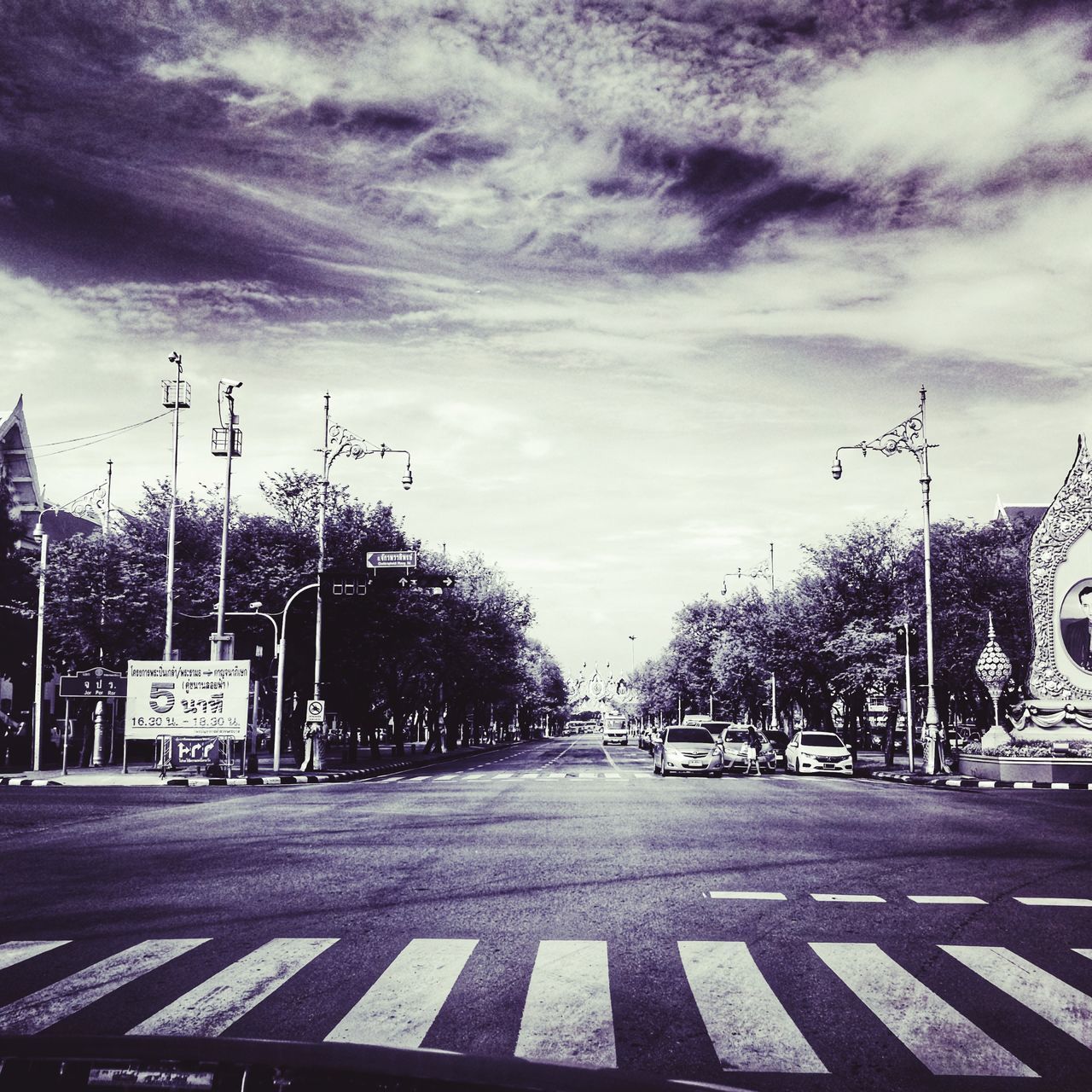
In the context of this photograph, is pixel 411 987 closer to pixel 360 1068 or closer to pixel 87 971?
pixel 87 971

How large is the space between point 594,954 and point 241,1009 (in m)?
2.42

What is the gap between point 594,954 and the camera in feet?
24.2

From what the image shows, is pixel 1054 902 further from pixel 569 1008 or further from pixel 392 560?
pixel 392 560

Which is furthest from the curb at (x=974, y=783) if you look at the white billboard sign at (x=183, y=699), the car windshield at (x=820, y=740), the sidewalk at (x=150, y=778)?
the white billboard sign at (x=183, y=699)

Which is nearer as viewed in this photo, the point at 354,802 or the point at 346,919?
the point at 346,919

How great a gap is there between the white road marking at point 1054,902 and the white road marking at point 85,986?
673 cm

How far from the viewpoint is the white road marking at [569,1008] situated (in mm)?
5160

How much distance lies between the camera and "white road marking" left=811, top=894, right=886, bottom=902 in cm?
966

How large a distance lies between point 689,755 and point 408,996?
27028mm

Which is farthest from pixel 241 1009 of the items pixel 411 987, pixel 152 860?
pixel 152 860

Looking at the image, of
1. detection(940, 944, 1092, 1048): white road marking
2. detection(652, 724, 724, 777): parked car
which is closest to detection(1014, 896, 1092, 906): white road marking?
detection(940, 944, 1092, 1048): white road marking

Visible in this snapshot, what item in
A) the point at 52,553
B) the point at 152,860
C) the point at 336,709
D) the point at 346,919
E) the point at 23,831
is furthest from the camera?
the point at 336,709

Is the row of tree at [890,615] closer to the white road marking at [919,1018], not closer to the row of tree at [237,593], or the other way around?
the row of tree at [237,593]

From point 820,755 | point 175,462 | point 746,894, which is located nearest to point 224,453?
point 175,462
